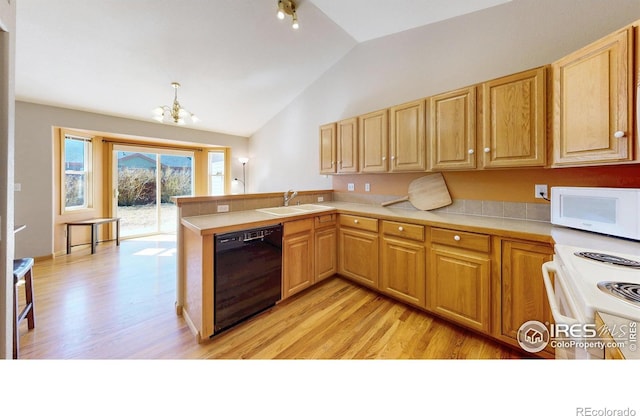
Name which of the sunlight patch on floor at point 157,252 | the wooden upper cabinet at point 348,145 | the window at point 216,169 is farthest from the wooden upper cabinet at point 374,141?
the window at point 216,169

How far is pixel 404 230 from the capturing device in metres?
2.21

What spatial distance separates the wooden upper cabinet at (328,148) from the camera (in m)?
3.25

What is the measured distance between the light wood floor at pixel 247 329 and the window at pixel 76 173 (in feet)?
6.89

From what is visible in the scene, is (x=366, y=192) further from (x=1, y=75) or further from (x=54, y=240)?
(x=54, y=240)

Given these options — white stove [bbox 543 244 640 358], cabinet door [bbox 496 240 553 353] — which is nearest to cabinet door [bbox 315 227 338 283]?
cabinet door [bbox 496 240 553 353]

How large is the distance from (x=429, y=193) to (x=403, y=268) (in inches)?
36.7

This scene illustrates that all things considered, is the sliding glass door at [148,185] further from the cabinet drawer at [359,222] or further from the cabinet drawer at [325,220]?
the cabinet drawer at [359,222]

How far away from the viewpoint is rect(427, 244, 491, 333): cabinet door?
5.77 feet

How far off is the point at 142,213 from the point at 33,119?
7.58 feet

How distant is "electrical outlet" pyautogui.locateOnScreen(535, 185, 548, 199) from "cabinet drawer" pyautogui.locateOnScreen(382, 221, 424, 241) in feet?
3.19

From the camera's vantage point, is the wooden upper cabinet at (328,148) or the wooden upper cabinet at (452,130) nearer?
the wooden upper cabinet at (452,130)

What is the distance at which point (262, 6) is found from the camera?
2580mm

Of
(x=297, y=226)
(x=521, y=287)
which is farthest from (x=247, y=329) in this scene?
(x=521, y=287)

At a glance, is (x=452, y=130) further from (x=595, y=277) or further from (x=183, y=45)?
(x=183, y=45)
